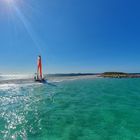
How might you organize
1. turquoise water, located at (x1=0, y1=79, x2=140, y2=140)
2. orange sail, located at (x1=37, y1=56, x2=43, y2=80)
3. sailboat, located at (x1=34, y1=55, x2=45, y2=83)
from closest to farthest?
1. turquoise water, located at (x1=0, y1=79, x2=140, y2=140)
2. sailboat, located at (x1=34, y1=55, x2=45, y2=83)
3. orange sail, located at (x1=37, y1=56, x2=43, y2=80)

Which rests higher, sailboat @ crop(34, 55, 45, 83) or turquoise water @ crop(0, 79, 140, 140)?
sailboat @ crop(34, 55, 45, 83)

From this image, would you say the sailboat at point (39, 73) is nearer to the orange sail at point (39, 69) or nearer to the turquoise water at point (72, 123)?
the orange sail at point (39, 69)

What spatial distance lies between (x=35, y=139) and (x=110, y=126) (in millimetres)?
4890

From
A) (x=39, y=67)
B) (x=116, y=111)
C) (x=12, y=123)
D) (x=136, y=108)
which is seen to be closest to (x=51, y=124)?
(x=12, y=123)

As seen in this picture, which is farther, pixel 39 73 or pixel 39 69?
pixel 39 73

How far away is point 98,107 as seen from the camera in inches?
733

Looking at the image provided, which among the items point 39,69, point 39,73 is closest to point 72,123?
point 39,69

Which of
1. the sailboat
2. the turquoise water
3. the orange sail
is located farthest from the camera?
the orange sail

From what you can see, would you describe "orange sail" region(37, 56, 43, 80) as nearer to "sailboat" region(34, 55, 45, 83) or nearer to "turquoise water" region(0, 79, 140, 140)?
"sailboat" region(34, 55, 45, 83)

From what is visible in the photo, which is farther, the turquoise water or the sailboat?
the sailboat

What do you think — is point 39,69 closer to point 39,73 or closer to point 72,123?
point 39,73

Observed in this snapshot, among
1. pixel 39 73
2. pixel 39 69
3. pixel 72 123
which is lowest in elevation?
pixel 72 123

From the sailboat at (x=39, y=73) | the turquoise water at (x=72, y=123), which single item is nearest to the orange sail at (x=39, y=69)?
the sailboat at (x=39, y=73)

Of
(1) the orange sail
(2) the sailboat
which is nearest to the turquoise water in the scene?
(2) the sailboat
